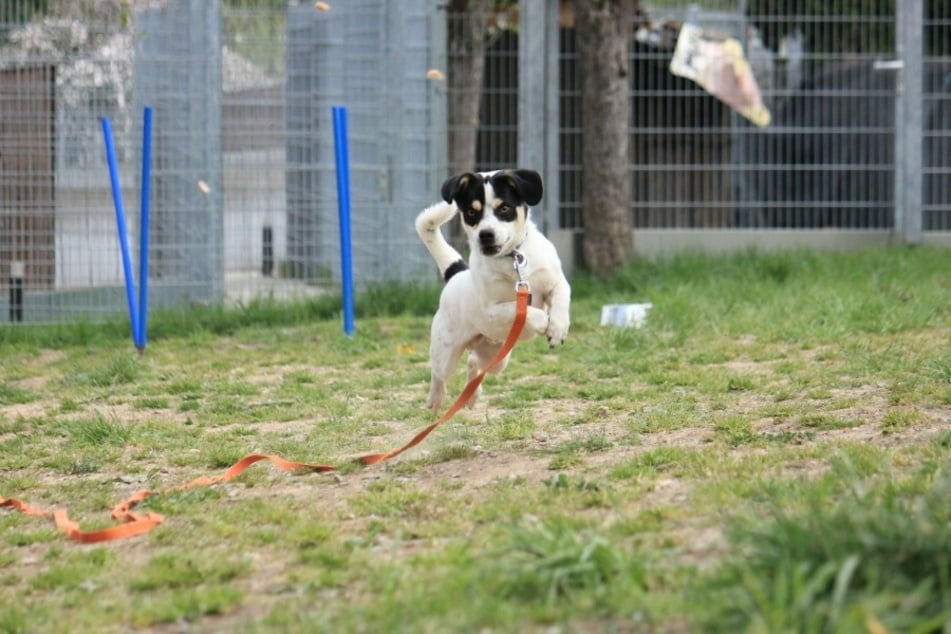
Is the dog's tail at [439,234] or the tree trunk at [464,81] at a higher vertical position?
the tree trunk at [464,81]

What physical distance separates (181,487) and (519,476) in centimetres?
128

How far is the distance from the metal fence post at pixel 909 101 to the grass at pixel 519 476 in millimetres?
2662

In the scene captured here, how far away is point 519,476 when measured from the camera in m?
4.51

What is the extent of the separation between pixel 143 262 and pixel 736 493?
576 centimetres

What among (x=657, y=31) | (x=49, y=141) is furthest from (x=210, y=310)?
(x=657, y=31)

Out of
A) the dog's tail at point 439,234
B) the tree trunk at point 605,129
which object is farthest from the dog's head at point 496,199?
the tree trunk at point 605,129

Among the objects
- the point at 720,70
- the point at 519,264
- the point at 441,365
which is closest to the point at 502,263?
the point at 519,264

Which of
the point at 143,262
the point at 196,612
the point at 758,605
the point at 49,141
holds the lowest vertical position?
the point at 196,612

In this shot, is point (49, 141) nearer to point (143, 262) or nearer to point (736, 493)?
point (143, 262)

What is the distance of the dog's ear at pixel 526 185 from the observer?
213 inches

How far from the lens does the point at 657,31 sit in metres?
11.6

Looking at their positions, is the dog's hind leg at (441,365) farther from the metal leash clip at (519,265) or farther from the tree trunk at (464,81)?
the tree trunk at (464,81)

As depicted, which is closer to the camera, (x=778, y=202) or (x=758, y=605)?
(x=758, y=605)

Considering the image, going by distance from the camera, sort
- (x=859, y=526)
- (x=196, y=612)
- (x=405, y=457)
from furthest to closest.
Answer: (x=405, y=457)
(x=196, y=612)
(x=859, y=526)
